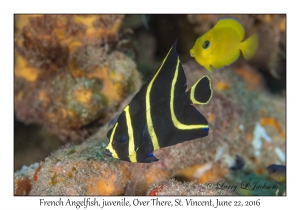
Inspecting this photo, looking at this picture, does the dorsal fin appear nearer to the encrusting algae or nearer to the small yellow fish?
the small yellow fish

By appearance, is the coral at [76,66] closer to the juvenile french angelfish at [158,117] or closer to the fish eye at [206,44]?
the fish eye at [206,44]

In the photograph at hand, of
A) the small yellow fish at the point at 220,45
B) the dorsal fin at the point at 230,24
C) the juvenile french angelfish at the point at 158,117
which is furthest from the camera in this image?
the dorsal fin at the point at 230,24

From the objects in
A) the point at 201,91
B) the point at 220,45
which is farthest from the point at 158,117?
the point at 220,45

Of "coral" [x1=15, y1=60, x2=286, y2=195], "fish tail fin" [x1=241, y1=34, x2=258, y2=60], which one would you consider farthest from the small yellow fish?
"coral" [x1=15, y1=60, x2=286, y2=195]

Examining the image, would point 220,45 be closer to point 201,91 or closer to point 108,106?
point 201,91

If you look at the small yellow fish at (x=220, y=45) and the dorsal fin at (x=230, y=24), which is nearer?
the small yellow fish at (x=220, y=45)

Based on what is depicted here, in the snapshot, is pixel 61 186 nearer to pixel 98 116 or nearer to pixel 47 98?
pixel 98 116

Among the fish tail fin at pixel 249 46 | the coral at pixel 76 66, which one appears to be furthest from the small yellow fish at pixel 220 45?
→ the coral at pixel 76 66
